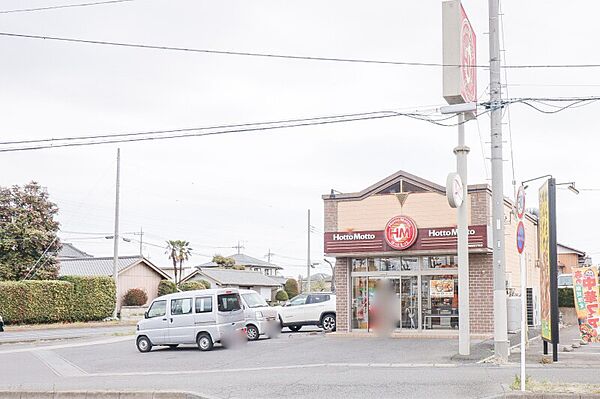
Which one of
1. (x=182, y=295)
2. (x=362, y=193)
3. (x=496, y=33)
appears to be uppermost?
(x=496, y=33)

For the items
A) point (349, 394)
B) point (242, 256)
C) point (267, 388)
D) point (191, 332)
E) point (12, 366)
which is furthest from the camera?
point (242, 256)

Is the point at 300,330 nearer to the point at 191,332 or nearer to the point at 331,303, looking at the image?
the point at 331,303

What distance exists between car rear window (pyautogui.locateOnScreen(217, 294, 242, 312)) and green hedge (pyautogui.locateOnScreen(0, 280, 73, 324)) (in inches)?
946

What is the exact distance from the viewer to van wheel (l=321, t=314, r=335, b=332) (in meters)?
28.7

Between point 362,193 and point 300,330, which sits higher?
point 362,193

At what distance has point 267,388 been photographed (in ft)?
44.3

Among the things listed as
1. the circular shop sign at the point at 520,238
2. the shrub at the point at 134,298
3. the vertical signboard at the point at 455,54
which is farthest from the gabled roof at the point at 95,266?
the circular shop sign at the point at 520,238

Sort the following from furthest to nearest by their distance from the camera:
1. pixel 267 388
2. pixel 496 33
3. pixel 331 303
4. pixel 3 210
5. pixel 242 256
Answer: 1. pixel 242 256
2. pixel 3 210
3. pixel 331 303
4. pixel 496 33
5. pixel 267 388

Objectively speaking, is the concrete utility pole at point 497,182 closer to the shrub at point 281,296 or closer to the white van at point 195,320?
the white van at point 195,320

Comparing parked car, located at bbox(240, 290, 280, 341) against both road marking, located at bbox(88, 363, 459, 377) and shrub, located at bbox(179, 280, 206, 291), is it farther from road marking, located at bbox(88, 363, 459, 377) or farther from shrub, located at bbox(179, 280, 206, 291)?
shrub, located at bbox(179, 280, 206, 291)

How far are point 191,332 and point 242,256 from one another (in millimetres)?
74082

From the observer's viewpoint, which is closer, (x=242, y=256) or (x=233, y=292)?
(x=233, y=292)

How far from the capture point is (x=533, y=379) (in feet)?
43.3

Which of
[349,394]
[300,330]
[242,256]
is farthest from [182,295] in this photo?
[242,256]
